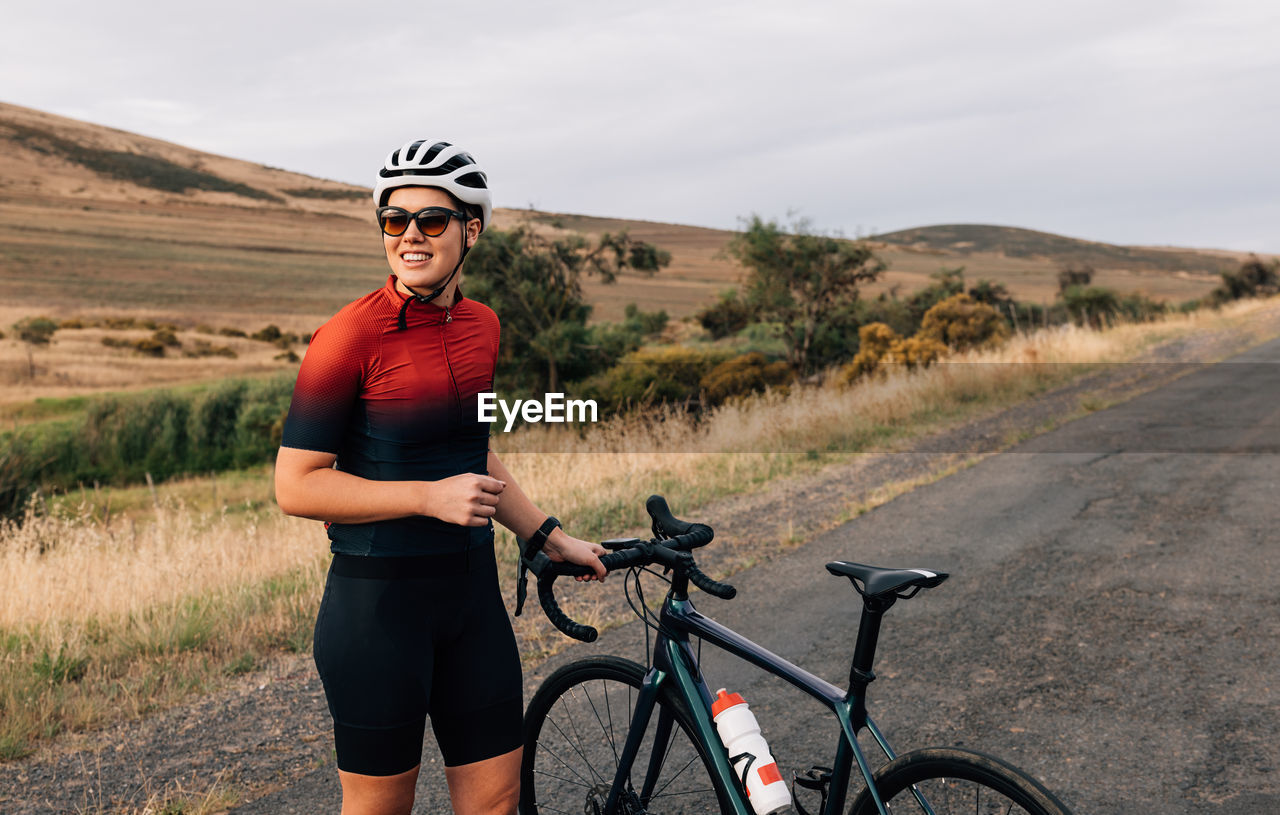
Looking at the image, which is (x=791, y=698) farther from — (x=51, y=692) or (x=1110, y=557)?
(x=51, y=692)

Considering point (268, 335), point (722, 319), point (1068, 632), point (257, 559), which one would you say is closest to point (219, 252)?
point (268, 335)

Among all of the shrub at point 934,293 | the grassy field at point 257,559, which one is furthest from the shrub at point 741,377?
the shrub at point 934,293

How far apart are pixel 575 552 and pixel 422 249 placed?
862mm

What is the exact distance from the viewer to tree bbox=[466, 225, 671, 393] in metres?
24.6

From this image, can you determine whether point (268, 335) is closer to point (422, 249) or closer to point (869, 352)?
point (869, 352)

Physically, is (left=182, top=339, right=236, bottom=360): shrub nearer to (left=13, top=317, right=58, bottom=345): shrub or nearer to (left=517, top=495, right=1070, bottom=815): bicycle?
(left=13, top=317, right=58, bottom=345): shrub

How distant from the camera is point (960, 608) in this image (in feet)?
18.1

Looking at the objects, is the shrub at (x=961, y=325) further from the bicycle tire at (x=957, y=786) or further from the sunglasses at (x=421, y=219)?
the sunglasses at (x=421, y=219)

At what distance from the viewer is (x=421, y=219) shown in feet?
6.71

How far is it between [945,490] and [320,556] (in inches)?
229

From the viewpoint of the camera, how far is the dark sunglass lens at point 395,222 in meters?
2.04

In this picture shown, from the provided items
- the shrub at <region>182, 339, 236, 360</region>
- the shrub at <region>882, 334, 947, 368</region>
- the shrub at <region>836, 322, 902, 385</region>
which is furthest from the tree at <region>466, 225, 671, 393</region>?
the shrub at <region>182, 339, 236, 360</region>

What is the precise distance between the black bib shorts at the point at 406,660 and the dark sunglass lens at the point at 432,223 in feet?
2.44

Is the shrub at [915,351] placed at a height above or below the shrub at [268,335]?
above
